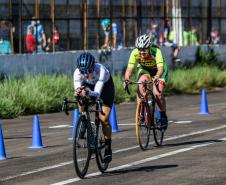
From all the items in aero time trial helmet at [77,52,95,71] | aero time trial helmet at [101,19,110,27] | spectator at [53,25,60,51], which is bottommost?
aero time trial helmet at [77,52,95,71]

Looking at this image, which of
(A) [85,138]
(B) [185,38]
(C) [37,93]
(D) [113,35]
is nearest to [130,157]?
(A) [85,138]

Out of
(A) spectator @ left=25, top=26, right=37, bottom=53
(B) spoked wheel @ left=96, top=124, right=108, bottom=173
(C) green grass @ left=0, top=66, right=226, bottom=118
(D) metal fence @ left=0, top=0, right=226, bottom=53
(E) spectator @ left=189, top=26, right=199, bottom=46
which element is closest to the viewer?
(B) spoked wheel @ left=96, top=124, right=108, bottom=173

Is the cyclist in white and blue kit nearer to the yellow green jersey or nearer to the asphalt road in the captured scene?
the asphalt road

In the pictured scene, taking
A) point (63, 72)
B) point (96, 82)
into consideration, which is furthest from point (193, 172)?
point (63, 72)

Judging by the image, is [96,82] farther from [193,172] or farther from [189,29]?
[189,29]

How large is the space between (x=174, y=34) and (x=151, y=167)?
84.0 ft

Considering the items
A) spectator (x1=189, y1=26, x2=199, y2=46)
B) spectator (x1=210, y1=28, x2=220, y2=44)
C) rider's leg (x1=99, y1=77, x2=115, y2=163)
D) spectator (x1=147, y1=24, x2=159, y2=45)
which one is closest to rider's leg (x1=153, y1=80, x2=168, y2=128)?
rider's leg (x1=99, y1=77, x2=115, y2=163)

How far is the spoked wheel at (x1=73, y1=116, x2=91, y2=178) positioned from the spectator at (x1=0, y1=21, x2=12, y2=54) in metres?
15.6

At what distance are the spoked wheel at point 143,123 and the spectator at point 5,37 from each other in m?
12.7

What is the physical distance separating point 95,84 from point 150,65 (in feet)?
10.6

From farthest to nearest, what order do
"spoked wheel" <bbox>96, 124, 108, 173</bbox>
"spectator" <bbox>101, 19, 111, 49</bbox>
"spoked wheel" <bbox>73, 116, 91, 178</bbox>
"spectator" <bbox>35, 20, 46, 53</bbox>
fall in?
"spectator" <bbox>101, 19, 111, 49</bbox>
"spectator" <bbox>35, 20, 46, 53</bbox>
"spoked wheel" <bbox>96, 124, 108, 173</bbox>
"spoked wheel" <bbox>73, 116, 91, 178</bbox>

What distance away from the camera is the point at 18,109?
2294 centimetres

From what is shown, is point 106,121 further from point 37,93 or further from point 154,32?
point 154,32

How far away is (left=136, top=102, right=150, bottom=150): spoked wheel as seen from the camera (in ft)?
47.6
